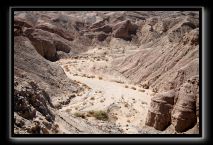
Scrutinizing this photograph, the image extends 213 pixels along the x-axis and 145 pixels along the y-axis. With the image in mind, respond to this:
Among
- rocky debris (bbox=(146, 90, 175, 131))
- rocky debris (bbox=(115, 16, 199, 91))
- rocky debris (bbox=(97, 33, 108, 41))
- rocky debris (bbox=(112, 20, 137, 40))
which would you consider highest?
rocky debris (bbox=(112, 20, 137, 40))

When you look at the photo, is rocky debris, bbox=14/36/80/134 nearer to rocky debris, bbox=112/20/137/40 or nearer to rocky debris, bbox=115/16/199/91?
rocky debris, bbox=115/16/199/91

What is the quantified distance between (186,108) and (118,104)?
243 inches

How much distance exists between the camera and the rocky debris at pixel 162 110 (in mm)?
13094

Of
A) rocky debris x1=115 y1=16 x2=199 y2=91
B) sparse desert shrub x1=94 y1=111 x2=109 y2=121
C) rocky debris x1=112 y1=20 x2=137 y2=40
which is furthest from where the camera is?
rocky debris x1=112 y1=20 x2=137 y2=40

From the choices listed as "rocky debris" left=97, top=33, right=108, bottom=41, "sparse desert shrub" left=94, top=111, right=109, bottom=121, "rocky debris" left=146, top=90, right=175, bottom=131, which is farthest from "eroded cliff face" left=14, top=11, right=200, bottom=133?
"sparse desert shrub" left=94, top=111, right=109, bottom=121

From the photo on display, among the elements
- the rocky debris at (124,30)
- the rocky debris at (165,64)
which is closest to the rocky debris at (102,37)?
the rocky debris at (124,30)

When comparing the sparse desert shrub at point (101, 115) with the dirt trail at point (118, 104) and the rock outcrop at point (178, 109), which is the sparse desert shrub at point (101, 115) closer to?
the dirt trail at point (118, 104)

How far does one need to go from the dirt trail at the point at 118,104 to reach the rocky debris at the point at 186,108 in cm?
151

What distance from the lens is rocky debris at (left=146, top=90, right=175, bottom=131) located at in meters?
13.1
